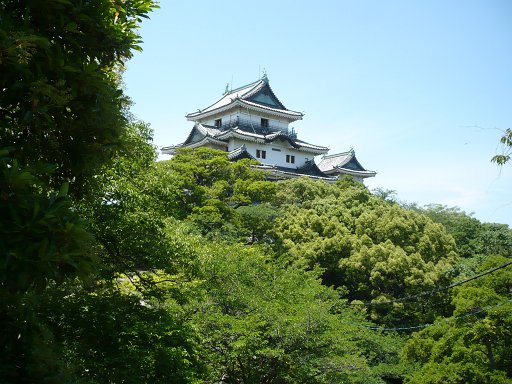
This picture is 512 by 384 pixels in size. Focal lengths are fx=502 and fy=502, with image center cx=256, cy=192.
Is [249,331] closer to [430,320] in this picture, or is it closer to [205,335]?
[205,335]

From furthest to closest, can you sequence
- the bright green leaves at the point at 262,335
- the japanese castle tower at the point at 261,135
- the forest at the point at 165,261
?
the japanese castle tower at the point at 261,135
the bright green leaves at the point at 262,335
the forest at the point at 165,261

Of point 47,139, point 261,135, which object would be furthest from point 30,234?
Result: point 261,135

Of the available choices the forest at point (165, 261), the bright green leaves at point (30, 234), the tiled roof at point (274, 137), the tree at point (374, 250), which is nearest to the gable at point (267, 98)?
the tiled roof at point (274, 137)

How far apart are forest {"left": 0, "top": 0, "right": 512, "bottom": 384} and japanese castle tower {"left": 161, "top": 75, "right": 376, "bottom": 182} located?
407 inches

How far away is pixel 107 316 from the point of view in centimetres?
671

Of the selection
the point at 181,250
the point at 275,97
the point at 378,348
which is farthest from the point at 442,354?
the point at 275,97

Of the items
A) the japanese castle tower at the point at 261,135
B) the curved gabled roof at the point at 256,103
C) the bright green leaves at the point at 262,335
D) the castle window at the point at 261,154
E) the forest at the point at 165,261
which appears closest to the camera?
the forest at the point at 165,261

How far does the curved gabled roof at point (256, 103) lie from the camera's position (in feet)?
118

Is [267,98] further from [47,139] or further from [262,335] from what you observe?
[47,139]

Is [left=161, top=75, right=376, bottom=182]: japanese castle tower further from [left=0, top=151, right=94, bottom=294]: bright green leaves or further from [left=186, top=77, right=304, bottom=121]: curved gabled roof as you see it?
[left=0, top=151, right=94, bottom=294]: bright green leaves

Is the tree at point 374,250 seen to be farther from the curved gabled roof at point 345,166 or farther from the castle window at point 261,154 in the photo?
the curved gabled roof at point 345,166

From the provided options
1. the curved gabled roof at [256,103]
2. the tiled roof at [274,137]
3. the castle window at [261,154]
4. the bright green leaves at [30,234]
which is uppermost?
the curved gabled roof at [256,103]

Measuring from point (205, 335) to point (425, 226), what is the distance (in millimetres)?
13982

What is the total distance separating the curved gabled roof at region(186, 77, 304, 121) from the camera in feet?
118
